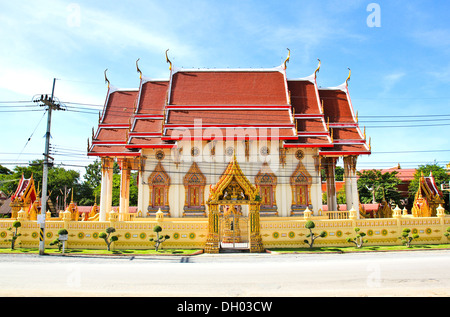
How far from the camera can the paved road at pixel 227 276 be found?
26.7ft

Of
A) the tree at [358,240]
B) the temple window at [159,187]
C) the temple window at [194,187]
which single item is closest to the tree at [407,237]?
the tree at [358,240]

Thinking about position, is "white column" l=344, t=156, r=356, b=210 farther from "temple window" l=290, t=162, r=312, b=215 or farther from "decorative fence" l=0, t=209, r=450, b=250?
"decorative fence" l=0, t=209, r=450, b=250

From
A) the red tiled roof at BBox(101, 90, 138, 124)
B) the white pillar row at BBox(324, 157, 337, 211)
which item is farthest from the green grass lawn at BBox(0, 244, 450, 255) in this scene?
the red tiled roof at BBox(101, 90, 138, 124)

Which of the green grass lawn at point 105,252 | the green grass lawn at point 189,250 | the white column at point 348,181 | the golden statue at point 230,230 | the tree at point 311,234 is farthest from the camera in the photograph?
the white column at point 348,181

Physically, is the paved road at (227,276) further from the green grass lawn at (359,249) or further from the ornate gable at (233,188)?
the ornate gable at (233,188)

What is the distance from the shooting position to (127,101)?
89.8ft

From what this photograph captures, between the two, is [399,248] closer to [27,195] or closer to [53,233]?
[53,233]

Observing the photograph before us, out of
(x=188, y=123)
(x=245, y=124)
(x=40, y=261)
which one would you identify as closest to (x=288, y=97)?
(x=245, y=124)

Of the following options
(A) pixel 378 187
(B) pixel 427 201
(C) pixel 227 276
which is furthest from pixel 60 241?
(A) pixel 378 187

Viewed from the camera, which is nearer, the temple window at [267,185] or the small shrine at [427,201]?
the temple window at [267,185]

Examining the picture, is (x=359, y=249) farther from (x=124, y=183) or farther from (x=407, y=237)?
(x=124, y=183)

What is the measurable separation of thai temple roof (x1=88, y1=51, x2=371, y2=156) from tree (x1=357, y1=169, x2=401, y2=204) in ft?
63.5

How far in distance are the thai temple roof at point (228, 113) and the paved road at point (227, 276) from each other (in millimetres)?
10319

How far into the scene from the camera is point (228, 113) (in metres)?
→ 24.6
